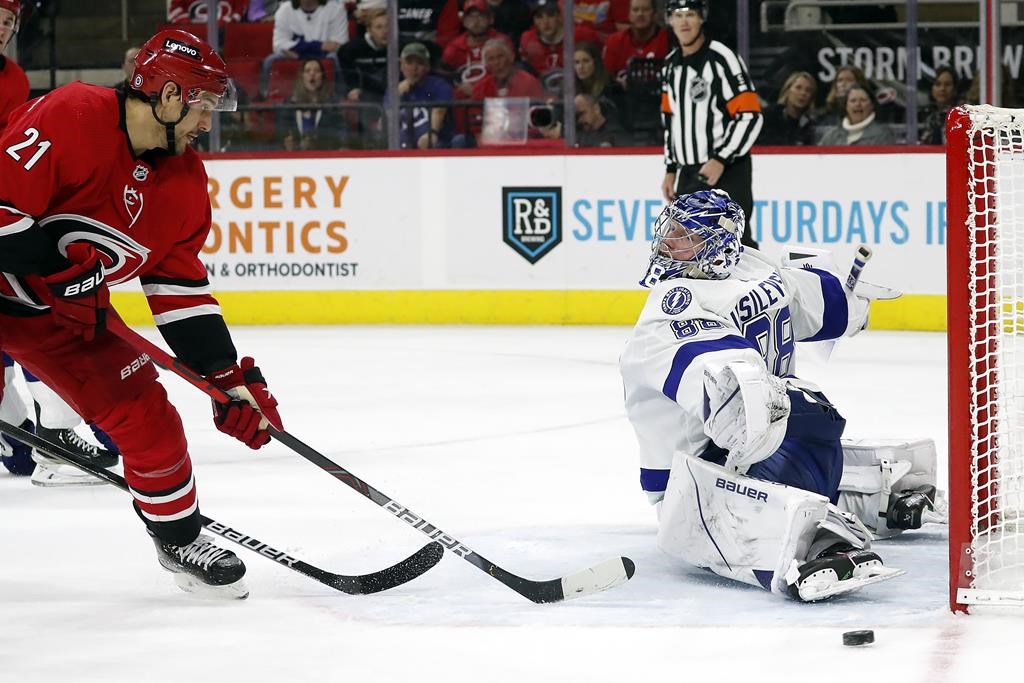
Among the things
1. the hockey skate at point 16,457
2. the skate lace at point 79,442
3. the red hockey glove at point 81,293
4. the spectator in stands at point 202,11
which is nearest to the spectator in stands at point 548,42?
the spectator in stands at point 202,11

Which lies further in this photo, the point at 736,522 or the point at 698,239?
the point at 698,239

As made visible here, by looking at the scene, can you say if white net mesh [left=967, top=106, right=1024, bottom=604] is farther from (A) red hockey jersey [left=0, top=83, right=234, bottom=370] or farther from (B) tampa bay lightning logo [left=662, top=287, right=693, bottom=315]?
(A) red hockey jersey [left=0, top=83, right=234, bottom=370]

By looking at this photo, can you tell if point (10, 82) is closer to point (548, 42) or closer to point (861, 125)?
point (548, 42)

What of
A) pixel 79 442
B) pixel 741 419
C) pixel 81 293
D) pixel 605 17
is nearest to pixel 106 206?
pixel 81 293

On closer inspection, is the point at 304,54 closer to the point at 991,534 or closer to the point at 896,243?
the point at 896,243

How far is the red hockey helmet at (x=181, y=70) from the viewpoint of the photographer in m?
2.55

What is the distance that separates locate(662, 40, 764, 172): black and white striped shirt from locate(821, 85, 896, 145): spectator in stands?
1.01 metres

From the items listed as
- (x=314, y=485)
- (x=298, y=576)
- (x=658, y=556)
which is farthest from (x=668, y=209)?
(x=314, y=485)

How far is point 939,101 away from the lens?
6.96 meters

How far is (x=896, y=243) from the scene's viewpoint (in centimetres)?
686

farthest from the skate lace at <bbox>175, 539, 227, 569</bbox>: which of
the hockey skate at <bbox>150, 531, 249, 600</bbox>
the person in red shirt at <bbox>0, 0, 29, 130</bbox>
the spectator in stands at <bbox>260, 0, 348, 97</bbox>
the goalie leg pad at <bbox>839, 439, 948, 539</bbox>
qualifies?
the spectator in stands at <bbox>260, 0, 348, 97</bbox>

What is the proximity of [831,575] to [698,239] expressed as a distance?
633 mm

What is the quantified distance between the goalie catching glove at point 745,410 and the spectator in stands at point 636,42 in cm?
485

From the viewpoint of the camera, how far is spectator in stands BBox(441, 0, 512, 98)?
7465 millimetres
